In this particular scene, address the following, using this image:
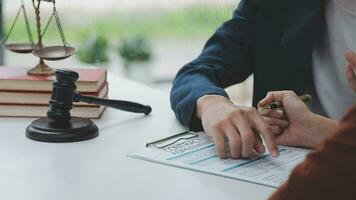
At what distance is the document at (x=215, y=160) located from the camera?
2.77ft

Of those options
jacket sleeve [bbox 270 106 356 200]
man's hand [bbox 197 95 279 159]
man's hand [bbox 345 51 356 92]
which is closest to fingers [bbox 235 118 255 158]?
man's hand [bbox 197 95 279 159]

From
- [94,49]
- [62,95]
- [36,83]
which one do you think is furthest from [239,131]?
Result: [94,49]

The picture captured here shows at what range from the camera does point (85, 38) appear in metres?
3.27

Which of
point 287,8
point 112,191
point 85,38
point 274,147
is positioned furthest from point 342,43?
point 85,38

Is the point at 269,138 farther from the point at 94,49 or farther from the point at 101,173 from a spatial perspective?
the point at 94,49

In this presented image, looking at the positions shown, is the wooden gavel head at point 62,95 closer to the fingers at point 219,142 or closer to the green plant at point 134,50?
the fingers at point 219,142

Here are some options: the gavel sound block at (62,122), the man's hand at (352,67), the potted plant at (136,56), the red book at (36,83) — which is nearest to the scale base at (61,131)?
the gavel sound block at (62,122)

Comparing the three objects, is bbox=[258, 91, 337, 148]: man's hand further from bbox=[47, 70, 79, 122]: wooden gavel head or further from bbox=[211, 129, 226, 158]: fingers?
bbox=[47, 70, 79, 122]: wooden gavel head

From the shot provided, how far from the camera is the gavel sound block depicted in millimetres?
1016

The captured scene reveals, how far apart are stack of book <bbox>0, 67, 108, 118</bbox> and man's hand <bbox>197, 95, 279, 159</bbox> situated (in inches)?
11.0

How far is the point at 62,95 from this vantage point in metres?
1.03

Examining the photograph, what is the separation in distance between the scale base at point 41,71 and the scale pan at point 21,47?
63mm

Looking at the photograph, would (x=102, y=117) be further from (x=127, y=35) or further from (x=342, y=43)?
(x=127, y=35)

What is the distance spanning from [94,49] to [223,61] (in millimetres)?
2012
